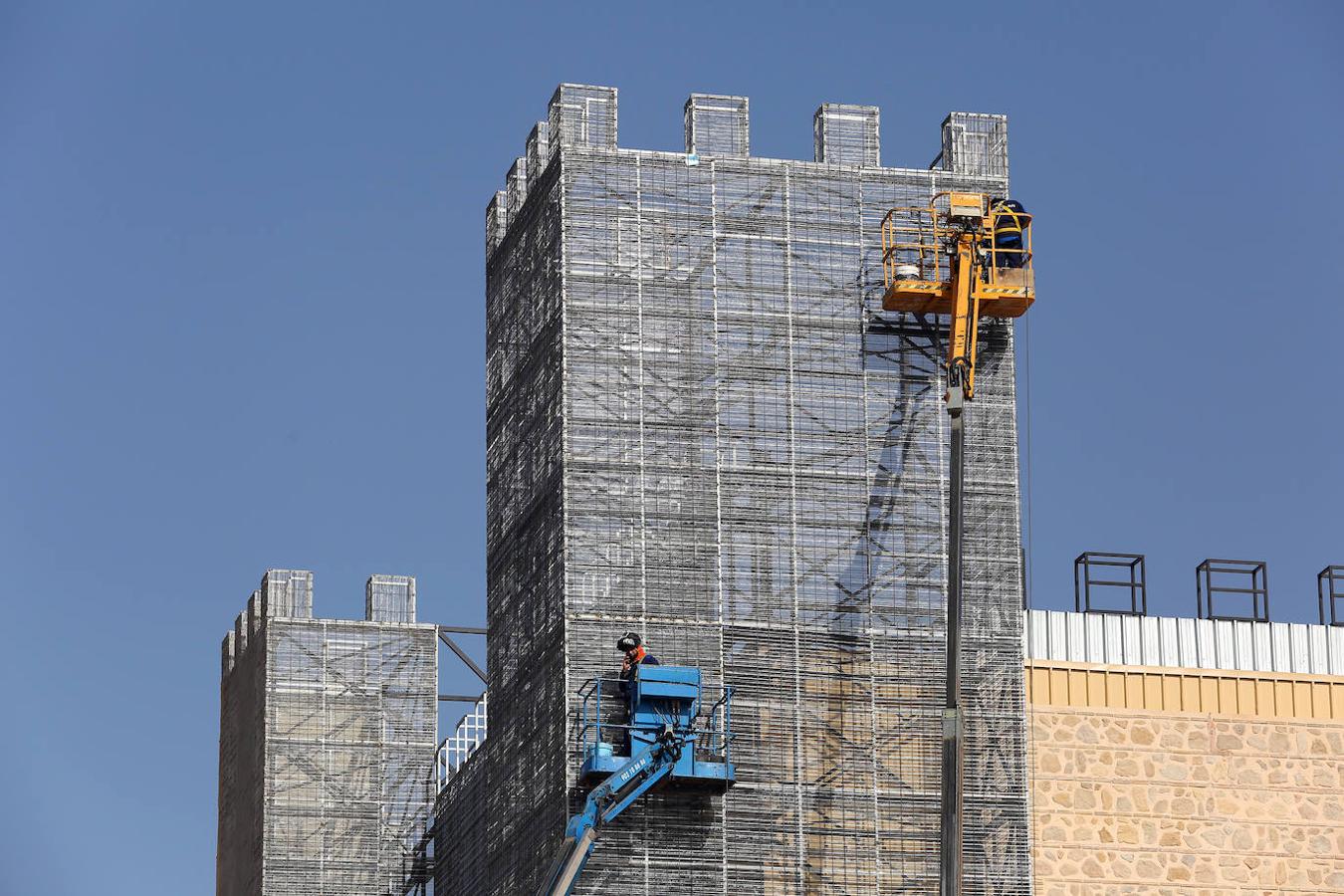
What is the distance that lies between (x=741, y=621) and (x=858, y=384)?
6.09 meters

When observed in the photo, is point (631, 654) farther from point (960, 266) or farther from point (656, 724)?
point (960, 266)

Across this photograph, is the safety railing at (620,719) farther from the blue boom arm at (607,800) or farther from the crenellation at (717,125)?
the crenellation at (717,125)

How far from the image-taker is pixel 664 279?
214 feet

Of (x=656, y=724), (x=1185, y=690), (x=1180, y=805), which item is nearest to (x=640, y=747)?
(x=656, y=724)

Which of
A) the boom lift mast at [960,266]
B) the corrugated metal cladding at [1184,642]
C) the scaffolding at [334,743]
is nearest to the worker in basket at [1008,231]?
the boom lift mast at [960,266]

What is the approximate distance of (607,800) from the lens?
199 feet

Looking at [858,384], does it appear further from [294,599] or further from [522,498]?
[294,599]

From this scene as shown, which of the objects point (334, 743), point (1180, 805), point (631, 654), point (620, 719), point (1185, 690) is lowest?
point (1180, 805)

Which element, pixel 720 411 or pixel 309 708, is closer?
pixel 720 411

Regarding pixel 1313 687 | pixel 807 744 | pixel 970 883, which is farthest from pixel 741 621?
pixel 1313 687

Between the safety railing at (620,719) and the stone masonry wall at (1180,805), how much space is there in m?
7.02

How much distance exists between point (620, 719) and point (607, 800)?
2.60 metres

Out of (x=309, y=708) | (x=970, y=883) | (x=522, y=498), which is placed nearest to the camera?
(x=970, y=883)

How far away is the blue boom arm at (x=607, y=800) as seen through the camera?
60.2 meters
